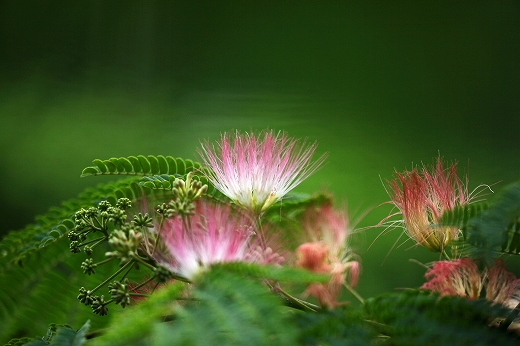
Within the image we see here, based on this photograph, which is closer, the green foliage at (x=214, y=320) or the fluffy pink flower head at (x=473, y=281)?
the green foliage at (x=214, y=320)

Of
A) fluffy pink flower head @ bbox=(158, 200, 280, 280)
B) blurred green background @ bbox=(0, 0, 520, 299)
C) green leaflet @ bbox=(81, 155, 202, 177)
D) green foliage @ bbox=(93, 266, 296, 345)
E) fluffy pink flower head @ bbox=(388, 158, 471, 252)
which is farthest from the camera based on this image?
blurred green background @ bbox=(0, 0, 520, 299)

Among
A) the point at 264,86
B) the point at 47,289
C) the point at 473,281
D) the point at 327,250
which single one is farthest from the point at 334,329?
the point at 264,86

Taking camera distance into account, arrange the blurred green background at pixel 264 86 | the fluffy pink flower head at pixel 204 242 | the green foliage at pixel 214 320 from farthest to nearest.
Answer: the blurred green background at pixel 264 86 < the fluffy pink flower head at pixel 204 242 < the green foliage at pixel 214 320

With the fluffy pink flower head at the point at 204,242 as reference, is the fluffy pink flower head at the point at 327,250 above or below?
below

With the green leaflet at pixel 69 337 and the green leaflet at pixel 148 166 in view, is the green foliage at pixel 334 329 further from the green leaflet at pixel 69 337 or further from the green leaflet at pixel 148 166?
the green leaflet at pixel 148 166

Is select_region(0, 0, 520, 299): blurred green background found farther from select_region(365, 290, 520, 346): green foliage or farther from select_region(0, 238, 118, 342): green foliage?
select_region(365, 290, 520, 346): green foliage

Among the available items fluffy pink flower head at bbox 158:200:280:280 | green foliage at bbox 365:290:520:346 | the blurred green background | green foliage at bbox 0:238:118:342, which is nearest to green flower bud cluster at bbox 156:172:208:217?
fluffy pink flower head at bbox 158:200:280:280

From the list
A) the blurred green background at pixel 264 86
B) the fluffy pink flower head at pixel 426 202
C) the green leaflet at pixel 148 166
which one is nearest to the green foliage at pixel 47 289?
the green leaflet at pixel 148 166
